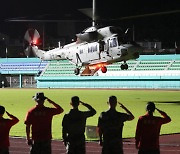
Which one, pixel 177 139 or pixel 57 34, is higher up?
pixel 57 34

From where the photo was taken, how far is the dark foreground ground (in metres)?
12.1

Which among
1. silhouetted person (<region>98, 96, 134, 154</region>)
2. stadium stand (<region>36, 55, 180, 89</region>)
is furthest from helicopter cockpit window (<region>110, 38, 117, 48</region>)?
stadium stand (<region>36, 55, 180, 89</region>)

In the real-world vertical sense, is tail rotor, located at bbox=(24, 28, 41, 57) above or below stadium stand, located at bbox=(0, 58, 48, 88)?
above

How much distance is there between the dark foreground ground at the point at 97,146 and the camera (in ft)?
39.6

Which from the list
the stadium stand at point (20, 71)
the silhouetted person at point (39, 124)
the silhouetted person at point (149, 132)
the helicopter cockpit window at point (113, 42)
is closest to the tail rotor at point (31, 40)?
the helicopter cockpit window at point (113, 42)

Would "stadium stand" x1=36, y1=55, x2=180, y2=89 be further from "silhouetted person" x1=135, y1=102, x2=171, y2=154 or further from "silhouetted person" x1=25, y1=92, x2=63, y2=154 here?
"silhouetted person" x1=135, y1=102, x2=171, y2=154

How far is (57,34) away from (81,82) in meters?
37.8

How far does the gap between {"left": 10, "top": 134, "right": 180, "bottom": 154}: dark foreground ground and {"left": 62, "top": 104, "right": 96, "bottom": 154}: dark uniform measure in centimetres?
329

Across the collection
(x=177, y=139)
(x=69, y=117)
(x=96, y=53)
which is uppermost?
(x=96, y=53)

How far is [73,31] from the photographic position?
3629 inches

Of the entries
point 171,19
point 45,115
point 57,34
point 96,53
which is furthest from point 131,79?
point 45,115

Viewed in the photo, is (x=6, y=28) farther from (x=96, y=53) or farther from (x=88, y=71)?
(x=96, y=53)

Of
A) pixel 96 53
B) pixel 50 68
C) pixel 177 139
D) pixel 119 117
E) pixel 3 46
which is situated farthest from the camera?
pixel 3 46

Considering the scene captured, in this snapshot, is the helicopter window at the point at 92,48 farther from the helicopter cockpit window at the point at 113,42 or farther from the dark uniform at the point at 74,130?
the dark uniform at the point at 74,130
